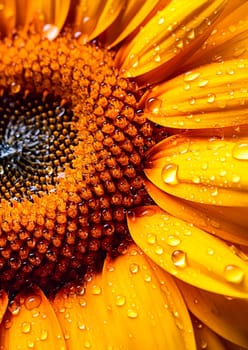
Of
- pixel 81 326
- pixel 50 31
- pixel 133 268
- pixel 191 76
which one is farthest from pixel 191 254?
pixel 50 31

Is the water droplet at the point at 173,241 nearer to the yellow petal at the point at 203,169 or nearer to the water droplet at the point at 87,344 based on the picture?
the yellow petal at the point at 203,169

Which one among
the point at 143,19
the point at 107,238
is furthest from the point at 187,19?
the point at 107,238

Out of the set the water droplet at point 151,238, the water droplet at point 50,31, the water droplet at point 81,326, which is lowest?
the water droplet at point 81,326

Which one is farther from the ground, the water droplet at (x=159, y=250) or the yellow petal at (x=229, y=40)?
the yellow petal at (x=229, y=40)

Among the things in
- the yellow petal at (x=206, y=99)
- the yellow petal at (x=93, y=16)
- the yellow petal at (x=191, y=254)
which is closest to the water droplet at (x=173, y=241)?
the yellow petal at (x=191, y=254)

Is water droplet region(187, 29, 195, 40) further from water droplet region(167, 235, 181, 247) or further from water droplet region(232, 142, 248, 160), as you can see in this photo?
water droplet region(167, 235, 181, 247)
